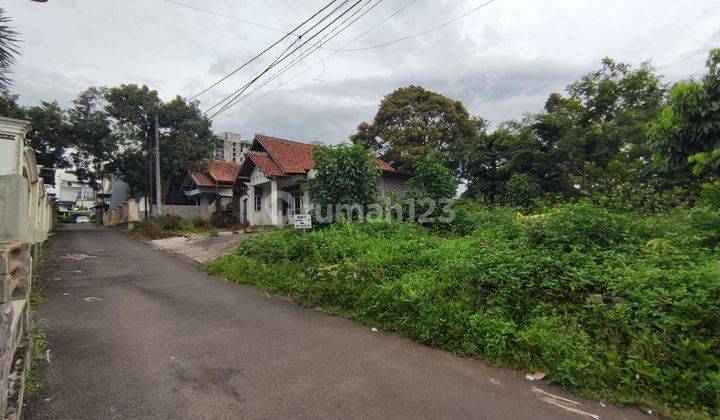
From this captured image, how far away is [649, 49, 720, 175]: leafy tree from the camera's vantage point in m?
5.37

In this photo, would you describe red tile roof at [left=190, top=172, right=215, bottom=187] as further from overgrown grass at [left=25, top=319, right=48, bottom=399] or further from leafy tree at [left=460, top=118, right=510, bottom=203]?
overgrown grass at [left=25, top=319, right=48, bottom=399]

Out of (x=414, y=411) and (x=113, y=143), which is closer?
(x=414, y=411)

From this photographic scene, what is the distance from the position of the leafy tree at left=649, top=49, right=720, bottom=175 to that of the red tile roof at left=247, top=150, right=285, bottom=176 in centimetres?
1399

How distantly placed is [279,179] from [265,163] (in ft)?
3.73

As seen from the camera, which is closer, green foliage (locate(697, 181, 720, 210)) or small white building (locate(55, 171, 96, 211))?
green foliage (locate(697, 181, 720, 210))

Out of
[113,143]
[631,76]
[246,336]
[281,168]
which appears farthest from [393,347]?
[113,143]

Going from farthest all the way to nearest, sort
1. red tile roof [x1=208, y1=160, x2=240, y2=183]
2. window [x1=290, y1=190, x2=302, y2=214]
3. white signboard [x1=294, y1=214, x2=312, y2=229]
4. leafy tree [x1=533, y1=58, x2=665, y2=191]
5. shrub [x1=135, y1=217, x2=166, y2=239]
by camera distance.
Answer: red tile roof [x1=208, y1=160, x2=240, y2=183]
window [x1=290, y1=190, x2=302, y2=214]
shrub [x1=135, y1=217, x2=166, y2=239]
leafy tree [x1=533, y1=58, x2=665, y2=191]
white signboard [x1=294, y1=214, x2=312, y2=229]

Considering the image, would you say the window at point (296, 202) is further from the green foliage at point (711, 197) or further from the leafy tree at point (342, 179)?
the green foliage at point (711, 197)

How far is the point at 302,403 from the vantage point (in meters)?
3.11

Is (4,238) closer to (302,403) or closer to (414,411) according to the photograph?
(302,403)

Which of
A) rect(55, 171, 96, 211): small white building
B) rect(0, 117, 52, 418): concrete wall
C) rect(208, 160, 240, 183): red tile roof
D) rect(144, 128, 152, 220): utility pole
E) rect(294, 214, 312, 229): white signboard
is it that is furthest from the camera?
rect(55, 171, 96, 211): small white building

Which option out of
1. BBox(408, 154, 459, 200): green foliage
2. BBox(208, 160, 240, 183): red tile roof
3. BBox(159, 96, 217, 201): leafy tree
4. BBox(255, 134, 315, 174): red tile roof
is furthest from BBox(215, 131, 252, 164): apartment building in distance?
BBox(408, 154, 459, 200): green foliage

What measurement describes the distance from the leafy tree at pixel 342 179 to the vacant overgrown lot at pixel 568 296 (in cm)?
313

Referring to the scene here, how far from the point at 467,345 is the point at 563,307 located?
1183 mm
